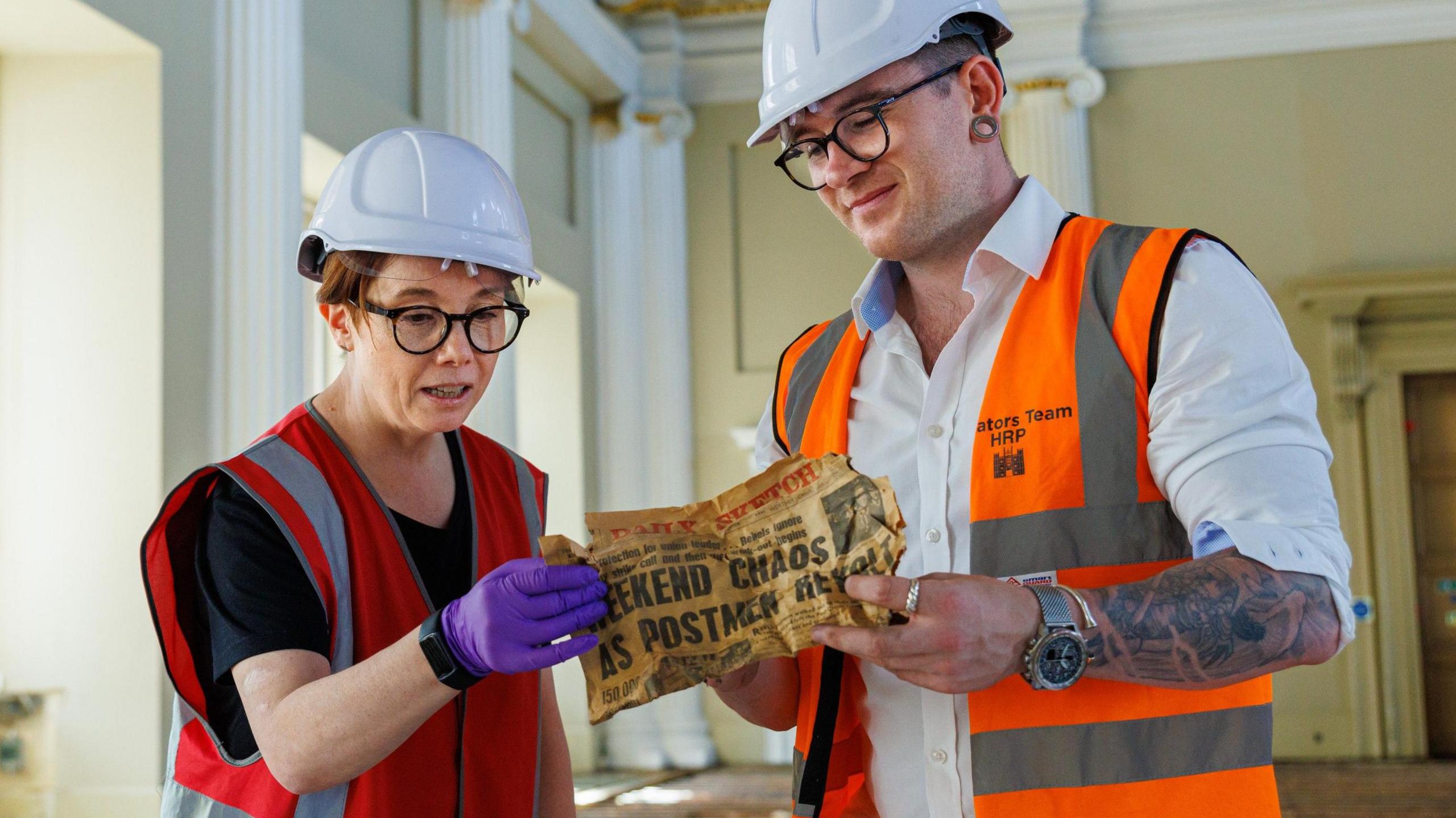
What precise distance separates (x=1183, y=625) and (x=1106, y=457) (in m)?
0.24

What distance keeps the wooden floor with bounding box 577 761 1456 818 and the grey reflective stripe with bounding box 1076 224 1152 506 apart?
17.3ft

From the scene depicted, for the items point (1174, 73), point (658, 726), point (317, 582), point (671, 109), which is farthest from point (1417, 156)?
point (317, 582)

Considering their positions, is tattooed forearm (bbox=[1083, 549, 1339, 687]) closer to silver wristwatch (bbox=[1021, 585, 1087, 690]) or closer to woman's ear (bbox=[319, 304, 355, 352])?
silver wristwatch (bbox=[1021, 585, 1087, 690])

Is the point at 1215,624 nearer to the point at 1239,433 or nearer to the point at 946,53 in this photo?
the point at 1239,433

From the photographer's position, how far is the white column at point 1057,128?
918cm

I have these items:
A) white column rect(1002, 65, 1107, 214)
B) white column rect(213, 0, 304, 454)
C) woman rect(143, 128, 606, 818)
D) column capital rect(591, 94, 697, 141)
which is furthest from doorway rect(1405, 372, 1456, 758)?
woman rect(143, 128, 606, 818)

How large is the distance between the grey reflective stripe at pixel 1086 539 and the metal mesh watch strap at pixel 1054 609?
16 cm

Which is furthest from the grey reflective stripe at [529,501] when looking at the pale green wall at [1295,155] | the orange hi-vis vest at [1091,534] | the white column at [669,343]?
the pale green wall at [1295,155]

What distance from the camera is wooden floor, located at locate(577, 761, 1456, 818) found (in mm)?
6621

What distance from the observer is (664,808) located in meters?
7.08

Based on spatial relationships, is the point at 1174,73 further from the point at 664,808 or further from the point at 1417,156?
the point at 664,808

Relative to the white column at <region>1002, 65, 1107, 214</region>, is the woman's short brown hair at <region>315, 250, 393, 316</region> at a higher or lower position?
lower

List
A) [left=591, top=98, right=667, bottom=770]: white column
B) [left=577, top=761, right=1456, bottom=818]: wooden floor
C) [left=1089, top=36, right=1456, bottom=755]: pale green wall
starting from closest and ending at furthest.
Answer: [left=577, top=761, right=1456, bottom=818]: wooden floor → [left=1089, top=36, right=1456, bottom=755]: pale green wall → [left=591, top=98, right=667, bottom=770]: white column

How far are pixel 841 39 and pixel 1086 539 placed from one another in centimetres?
71
